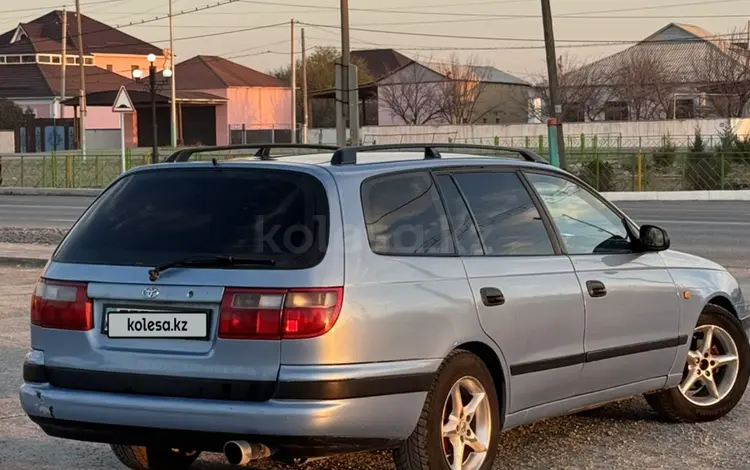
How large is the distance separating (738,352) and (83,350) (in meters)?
3.89

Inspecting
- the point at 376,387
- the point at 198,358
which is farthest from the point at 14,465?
the point at 376,387

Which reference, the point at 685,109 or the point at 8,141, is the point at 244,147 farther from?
the point at 685,109

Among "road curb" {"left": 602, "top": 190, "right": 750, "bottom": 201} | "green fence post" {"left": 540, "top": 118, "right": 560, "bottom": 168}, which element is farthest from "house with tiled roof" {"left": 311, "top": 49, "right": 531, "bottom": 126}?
"green fence post" {"left": 540, "top": 118, "right": 560, "bottom": 168}

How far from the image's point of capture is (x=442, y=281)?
202 inches

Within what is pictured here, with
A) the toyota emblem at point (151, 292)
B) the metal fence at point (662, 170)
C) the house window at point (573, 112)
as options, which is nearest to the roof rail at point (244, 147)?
the toyota emblem at point (151, 292)

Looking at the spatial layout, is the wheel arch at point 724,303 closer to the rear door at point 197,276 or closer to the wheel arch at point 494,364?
the wheel arch at point 494,364

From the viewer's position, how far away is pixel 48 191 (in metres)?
41.7

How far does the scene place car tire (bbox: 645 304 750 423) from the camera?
682cm

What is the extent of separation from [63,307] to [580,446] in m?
2.84

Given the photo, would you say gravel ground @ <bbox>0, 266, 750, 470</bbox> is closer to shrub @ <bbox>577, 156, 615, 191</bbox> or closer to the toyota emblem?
the toyota emblem

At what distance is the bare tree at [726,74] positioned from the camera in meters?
75.0

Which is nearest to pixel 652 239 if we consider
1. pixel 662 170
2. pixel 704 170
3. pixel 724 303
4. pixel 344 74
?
pixel 724 303

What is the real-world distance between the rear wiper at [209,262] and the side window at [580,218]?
184 cm

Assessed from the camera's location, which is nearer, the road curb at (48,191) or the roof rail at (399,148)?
the roof rail at (399,148)
